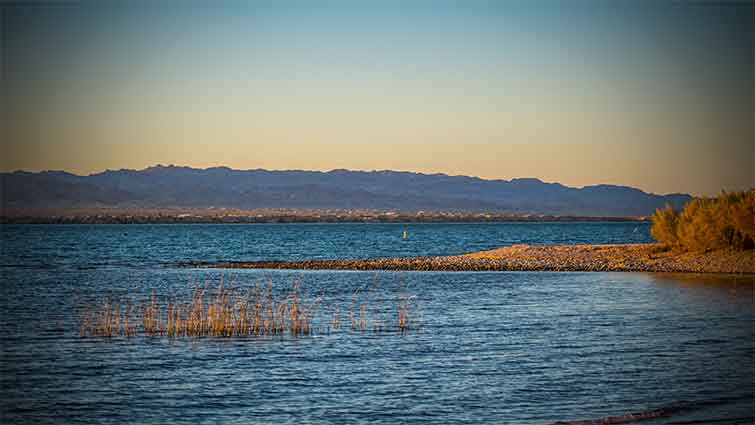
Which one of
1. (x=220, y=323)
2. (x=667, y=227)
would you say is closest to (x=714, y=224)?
(x=667, y=227)

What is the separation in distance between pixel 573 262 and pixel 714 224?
9035 millimetres

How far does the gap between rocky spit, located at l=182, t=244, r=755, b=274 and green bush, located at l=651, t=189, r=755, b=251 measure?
2.47 ft

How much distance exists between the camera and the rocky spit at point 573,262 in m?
46.0

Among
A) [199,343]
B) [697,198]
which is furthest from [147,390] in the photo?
[697,198]

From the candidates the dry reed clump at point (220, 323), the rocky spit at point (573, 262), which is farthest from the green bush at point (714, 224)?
the dry reed clump at point (220, 323)

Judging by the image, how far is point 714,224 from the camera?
47.5m

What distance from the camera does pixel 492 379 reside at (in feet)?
65.6

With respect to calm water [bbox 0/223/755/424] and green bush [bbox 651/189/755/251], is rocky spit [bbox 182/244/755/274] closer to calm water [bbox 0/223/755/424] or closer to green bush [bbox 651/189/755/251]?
green bush [bbox 651/189/755/251]

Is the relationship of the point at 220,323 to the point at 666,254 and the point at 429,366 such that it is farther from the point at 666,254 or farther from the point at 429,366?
the point at 666,254

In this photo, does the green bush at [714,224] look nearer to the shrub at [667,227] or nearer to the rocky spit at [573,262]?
the shrub at [667,227]

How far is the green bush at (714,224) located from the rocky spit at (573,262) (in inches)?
29.7

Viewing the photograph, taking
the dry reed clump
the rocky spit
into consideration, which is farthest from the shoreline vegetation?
the dry reed clump

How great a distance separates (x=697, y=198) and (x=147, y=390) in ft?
134

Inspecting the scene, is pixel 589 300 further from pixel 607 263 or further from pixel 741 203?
pixel 607 263
